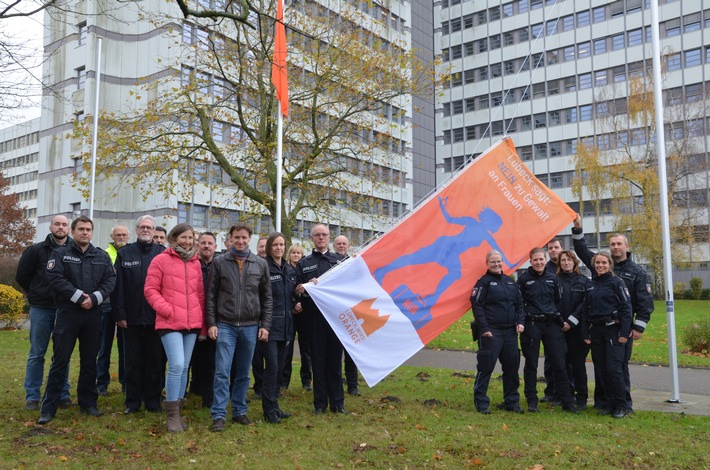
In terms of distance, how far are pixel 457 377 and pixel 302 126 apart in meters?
12.2

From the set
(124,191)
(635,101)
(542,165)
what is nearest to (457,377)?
(124,191)

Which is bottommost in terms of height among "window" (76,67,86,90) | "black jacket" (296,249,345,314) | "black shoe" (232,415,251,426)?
"black shoe" (232,415,251,426)

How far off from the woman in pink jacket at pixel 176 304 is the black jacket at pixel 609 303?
509 centimetres

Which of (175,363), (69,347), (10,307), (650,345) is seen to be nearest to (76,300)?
(69,347)

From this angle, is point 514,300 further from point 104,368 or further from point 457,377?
point 104,368

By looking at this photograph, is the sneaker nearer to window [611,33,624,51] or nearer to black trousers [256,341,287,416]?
black trousers [256,341,287,416]

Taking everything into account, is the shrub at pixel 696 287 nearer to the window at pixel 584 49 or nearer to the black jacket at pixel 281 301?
the window at pixel 584 49

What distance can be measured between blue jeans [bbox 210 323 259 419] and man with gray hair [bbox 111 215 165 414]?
1084mm

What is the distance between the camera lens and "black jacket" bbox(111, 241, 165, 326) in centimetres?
802

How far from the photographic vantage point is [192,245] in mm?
7570

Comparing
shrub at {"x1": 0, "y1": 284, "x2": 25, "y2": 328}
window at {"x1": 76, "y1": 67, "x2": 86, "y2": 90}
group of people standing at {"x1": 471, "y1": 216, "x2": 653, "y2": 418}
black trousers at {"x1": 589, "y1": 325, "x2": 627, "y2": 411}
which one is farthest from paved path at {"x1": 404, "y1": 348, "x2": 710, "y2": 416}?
window at {"x1": 76, "y1": 67, "x2": 86, "y2": 90}

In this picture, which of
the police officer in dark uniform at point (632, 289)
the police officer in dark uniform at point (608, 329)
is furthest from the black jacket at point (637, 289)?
the police officer in dark uniform at point (608, 329)

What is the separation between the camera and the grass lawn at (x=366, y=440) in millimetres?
6137

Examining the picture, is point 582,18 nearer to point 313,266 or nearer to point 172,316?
point 313,266
